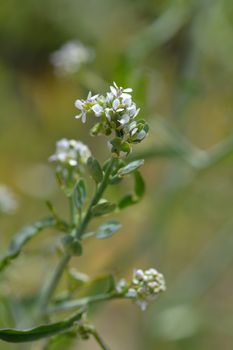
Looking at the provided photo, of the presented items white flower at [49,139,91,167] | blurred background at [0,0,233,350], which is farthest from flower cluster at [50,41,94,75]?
white flower at [49,139,91,167]

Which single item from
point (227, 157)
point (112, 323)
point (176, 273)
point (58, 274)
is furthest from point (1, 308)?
point (112, 323)

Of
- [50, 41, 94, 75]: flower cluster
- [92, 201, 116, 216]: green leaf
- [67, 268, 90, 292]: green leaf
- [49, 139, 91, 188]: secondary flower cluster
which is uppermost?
[50, 41, 94, 75]: flower cluster

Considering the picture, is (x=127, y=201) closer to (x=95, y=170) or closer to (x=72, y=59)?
(x=95, y=170)

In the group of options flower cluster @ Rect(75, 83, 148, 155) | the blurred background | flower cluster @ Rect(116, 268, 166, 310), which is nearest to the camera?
flower cluster @ Rect(75, 83, 148, 155)

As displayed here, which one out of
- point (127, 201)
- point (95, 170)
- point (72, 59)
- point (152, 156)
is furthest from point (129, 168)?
point (72, 59)

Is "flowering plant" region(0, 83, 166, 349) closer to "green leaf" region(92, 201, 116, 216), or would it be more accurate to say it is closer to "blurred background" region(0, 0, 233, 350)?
"green leaf" region(92, 201, 116, 216)

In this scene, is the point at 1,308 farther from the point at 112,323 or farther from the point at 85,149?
the point at 112,323

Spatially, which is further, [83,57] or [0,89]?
[0,89]
